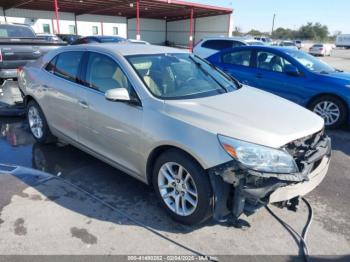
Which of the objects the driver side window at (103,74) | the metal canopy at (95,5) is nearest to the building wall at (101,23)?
the metal canopy at (95,5)

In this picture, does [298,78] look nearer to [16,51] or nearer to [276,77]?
[276,77]

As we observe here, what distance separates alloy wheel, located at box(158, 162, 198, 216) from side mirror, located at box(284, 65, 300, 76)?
14.9ft

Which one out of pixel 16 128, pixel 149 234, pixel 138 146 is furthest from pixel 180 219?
pixel 16 128

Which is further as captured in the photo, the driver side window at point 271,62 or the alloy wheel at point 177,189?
the driver side window at point 271,62

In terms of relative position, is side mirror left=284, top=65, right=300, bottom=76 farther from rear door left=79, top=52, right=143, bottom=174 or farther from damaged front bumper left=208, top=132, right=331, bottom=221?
rear door left=79, top=52, right=143, bottom=174

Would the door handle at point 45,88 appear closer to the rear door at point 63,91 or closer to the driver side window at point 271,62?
the rear door at point 63,91

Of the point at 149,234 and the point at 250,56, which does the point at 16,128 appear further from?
the point at 250,56

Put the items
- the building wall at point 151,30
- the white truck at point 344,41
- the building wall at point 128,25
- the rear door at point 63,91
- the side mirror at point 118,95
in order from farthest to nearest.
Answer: the white truck at point 344,41 → the building wall at point 151,30 → the building wall at point 128,25 → the rear door at point 63,91 → the side mirror at point 118,95

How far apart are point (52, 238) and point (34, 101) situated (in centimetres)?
283

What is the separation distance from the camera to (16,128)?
5.95 m

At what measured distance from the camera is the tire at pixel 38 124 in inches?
190

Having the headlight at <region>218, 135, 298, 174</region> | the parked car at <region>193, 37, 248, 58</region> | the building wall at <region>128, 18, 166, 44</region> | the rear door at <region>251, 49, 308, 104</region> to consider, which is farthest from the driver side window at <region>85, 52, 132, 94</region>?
the building wall at <region>128, 18, 166, 44</region>

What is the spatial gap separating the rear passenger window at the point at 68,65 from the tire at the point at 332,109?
185 inches

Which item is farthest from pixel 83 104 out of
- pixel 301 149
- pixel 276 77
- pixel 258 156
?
pixel 276 77
